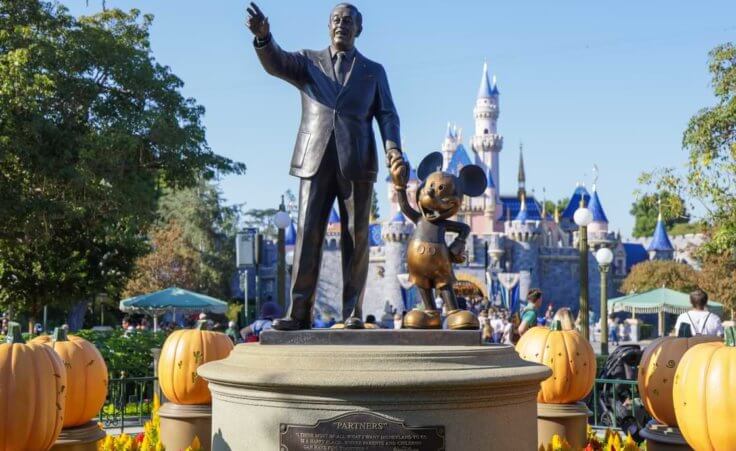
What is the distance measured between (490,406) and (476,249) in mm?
52484

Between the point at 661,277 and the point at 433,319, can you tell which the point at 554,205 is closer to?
the point at 661,277

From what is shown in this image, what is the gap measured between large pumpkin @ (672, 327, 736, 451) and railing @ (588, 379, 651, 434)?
2.54 m

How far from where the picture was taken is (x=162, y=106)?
20.9m

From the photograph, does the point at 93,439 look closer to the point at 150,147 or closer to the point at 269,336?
the point at 269,336

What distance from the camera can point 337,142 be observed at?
219 inches

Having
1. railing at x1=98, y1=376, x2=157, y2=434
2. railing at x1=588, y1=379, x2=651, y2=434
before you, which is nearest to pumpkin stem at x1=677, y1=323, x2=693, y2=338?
railing at x1=588, y1=379, x2=651, y2=434

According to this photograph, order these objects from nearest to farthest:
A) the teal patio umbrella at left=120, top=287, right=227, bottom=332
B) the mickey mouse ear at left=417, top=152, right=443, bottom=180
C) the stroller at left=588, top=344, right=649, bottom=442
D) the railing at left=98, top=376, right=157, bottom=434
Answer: the mickey mouse ear at left=417, top=152, right=443, bottom=180 → the stroller at left=588, top=344, right=649, bottom=442 → the railing at left=98, top=376, right=157, bottom=434 → the teal patio umbrella at left=120, top=287, right=227, bottom=332

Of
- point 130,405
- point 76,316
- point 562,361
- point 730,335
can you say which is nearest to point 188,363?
point 562,361

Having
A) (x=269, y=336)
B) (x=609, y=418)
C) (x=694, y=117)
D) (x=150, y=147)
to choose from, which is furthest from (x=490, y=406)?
(x=150, y=147)

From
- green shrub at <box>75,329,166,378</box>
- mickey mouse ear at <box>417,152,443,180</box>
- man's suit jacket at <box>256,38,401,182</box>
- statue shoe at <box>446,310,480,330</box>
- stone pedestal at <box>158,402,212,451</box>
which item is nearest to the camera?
statue shoe at <box>446,310,480,330</box>

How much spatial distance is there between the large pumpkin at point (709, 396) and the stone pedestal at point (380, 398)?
3.03 ft

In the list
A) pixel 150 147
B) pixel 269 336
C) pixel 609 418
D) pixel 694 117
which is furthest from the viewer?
pixel 150 147

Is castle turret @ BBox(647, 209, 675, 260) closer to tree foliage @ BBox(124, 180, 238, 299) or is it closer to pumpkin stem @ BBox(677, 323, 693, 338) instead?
tree foliage @ BBox(124, 180, 238, 299)

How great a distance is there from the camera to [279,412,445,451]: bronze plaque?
4.30 meters
